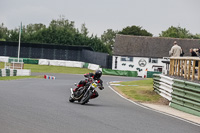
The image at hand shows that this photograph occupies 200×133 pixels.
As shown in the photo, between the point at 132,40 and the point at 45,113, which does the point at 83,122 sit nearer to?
the point at 45,113

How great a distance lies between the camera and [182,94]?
56.9ft

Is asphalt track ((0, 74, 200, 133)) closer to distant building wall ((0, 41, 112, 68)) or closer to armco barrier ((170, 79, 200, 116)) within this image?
armco barrier ((170, 79, 200, 116))

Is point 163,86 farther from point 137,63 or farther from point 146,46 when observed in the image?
point 146,46

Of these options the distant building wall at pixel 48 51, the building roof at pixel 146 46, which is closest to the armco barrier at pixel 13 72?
the distant building wall at pixel 48 51

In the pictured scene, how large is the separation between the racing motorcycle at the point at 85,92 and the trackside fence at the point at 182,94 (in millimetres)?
3531

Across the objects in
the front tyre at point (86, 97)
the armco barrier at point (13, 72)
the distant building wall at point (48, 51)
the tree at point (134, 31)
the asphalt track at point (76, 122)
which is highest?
the tree at point (134, 31)

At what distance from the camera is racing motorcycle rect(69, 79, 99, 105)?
51.8 ft

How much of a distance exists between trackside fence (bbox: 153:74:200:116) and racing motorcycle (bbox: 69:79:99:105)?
11.6 ft

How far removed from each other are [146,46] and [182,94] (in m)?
63.5

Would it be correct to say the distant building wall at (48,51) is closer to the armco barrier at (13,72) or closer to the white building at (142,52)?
the white building at (142,52)

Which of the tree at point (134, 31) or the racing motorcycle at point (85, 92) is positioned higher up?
the tree at point (134, 31)

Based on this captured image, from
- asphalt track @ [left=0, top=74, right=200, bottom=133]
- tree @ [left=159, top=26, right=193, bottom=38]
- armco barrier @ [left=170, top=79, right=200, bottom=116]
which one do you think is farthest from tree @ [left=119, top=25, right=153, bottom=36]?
asphalt track @ [left=0, top=74, right=200, bottom=133]

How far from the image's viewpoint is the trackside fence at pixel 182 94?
52.1 ft

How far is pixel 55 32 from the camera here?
345 feet
